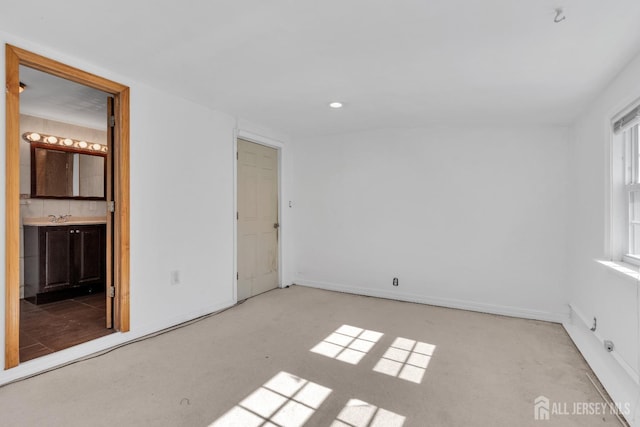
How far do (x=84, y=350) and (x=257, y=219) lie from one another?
2386 millimetres

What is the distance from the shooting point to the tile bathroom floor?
2562 mm

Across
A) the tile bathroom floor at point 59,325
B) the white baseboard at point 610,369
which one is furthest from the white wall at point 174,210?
the white baseboard at point 610,369

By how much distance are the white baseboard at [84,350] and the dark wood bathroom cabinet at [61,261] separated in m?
1.85

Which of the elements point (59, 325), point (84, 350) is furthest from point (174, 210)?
point (59, 325)

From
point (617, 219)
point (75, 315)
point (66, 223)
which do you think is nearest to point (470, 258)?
point (617, 219)

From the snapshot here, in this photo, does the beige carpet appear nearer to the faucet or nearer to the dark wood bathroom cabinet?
the dark wood bathroom cabinet

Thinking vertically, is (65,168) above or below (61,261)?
above

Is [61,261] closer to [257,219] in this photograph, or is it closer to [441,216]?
[257,219]

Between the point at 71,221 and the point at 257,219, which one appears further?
the point at 257,219

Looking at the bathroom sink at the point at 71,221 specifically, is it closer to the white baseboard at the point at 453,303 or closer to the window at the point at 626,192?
the white baseboard at the point at 453,303

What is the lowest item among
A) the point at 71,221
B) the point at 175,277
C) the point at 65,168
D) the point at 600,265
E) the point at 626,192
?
the point at 175,277

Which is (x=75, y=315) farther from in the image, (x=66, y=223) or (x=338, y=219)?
(x=338, y=219)

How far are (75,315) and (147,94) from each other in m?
2.40

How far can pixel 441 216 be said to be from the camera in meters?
4.06
